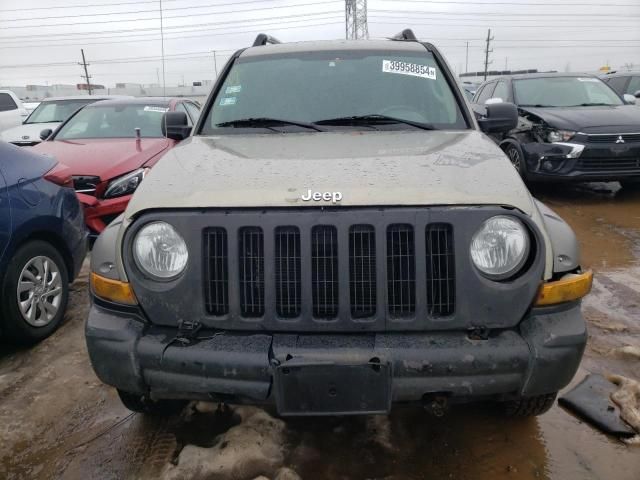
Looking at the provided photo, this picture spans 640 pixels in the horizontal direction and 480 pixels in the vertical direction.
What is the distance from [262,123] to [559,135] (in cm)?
535

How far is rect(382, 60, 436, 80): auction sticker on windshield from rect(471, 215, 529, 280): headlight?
1.66 metres

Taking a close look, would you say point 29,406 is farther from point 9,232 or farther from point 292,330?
point 292,330

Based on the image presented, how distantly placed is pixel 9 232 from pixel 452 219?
9.30 feet

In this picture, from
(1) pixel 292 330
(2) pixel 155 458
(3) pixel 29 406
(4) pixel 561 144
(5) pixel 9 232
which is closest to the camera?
(1) pixel 292 330

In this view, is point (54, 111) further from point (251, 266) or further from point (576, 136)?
point (251, 266)

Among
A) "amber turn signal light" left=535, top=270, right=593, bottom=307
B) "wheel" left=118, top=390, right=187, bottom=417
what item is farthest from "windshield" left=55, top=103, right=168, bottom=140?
"amber turn signal light" left=535, top=270, right=593, bottom=307

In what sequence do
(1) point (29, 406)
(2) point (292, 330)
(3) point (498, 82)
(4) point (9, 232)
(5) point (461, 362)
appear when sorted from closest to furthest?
(5) point (461, 362)
(2) point (292, 330)
(1) point (29, 406)
(4) point (9, 232)
(3) point (498, 82)

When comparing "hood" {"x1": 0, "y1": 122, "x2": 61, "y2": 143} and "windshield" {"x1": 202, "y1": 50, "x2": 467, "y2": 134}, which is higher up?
"windshield" {"x1": 202, "y1": 50, "x2": 467, "y2": 134}

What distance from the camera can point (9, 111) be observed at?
12016mm

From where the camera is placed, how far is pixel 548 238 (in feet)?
6.91

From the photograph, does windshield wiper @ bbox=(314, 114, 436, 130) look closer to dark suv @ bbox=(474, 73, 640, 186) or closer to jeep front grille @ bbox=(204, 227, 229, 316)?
jeep front grille @ bbox=(204, 227, 229, 316)

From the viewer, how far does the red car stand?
17.3 ft

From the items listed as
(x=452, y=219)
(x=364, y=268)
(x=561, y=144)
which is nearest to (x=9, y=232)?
(x=364, y=268)

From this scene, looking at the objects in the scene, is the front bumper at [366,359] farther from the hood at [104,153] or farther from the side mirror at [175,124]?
the hood at [104,153]
